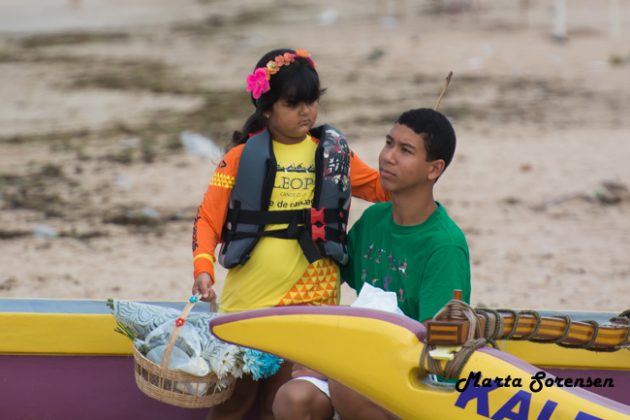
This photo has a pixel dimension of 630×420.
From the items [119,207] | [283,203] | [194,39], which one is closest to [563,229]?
[119,207]

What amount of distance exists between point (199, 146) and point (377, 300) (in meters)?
7.59

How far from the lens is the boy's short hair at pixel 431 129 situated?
3.77 m

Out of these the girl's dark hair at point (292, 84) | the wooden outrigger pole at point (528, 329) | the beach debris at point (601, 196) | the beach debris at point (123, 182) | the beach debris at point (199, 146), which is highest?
the girl's dark hair at point (292, 84)

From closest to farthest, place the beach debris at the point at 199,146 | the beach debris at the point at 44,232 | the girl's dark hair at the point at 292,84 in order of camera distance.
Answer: the girl's dark hair at the point at 292,84 → the beach debris at the point at 44,232 → the beach debris at the point at 199,146

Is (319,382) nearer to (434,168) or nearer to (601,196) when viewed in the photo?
(434,168)

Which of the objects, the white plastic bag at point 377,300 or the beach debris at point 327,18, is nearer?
the white plastic bag at point 377,300

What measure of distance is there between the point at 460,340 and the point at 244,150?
1.01 metres

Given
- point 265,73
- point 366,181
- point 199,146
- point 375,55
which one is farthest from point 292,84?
point 375,55

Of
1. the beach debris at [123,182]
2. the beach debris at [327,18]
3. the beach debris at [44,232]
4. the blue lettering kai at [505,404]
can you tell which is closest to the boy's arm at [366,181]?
the blue lettering kai at [505,404]

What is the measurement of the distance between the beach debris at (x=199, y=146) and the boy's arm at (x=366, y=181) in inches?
259

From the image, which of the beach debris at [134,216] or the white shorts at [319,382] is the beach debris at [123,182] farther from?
the white shorts at [319,382]

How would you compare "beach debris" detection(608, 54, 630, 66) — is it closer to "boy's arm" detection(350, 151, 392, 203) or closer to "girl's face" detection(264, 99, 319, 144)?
"boy's arm" detection(350, 151, 392, 203)

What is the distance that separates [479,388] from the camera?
3.30 metres

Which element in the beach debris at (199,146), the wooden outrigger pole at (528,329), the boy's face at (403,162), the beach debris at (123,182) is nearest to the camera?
the wooden outrigger pole at (528,329)
